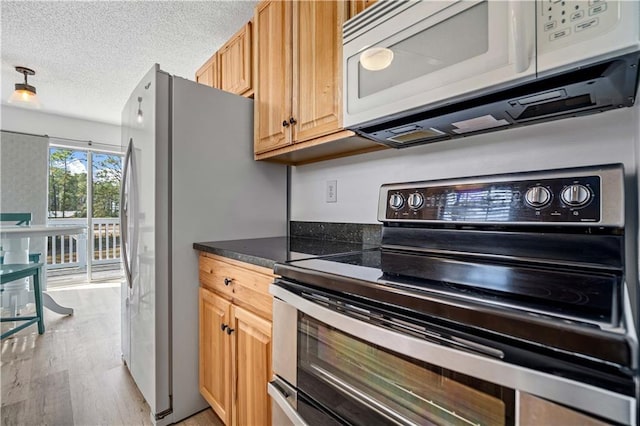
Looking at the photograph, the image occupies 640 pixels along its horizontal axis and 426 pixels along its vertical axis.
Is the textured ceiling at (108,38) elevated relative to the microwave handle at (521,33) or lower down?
elevated

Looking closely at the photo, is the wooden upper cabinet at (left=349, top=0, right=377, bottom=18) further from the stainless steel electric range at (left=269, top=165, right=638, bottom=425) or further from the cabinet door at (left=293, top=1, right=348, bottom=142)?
the stainless steel electric range at (left=269, top=165, right=638, bottom=425)

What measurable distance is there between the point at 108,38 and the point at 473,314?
117 inches

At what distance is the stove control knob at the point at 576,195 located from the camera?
0.82 metres

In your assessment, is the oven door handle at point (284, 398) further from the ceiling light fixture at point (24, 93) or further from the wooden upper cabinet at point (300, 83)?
the ceiling light fixture at point (24, 93)

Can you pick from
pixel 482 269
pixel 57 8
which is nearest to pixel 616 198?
pixel 482 269

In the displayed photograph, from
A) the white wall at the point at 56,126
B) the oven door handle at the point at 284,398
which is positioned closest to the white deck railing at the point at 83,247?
the white wall at the point at 56,126

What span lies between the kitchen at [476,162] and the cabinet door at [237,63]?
1.95 ft

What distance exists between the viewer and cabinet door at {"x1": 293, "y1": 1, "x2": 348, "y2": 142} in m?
1.27

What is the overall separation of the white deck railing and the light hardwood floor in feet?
7.28

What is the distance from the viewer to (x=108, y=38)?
7.55 feet

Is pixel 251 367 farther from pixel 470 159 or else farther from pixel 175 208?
pixel 470 159

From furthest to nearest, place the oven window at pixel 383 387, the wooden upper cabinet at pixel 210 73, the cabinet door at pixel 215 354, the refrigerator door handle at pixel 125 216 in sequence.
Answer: the wooden upper cabinet at pixel 210 73, the refrigerator door handle at pixel 125 216, the cabinet door at pixel 215 354, the oven window at pixel 383 387

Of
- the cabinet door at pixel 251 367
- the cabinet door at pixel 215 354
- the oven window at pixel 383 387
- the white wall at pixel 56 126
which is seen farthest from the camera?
the white wall at pixel 56 126

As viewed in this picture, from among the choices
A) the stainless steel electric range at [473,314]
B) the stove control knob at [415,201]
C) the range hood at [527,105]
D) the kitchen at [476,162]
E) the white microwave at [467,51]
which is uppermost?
the white microwave at [467,51]
